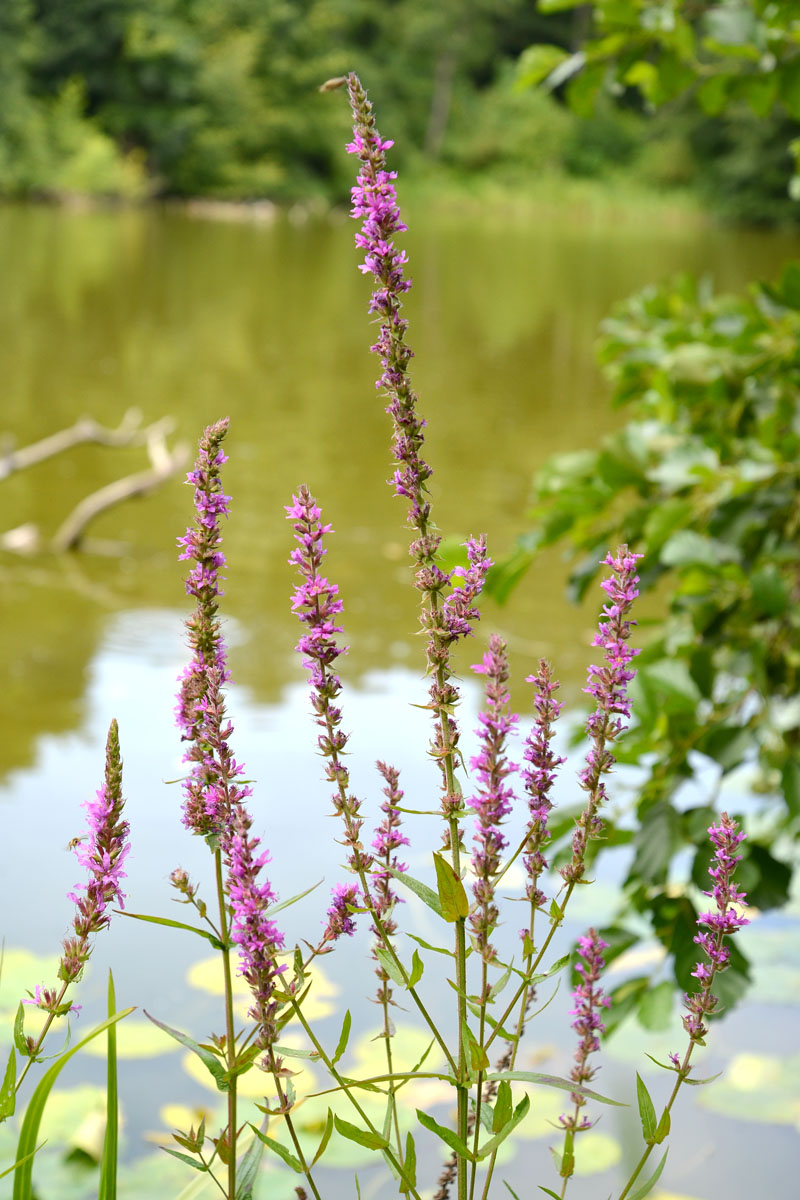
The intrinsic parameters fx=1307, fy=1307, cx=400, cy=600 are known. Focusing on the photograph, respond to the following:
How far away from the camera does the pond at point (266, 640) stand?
255 cm

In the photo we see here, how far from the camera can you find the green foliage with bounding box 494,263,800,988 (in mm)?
2045

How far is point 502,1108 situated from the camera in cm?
114

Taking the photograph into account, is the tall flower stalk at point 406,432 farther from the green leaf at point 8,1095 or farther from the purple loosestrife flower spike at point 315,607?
the green leaf at point 8,1095

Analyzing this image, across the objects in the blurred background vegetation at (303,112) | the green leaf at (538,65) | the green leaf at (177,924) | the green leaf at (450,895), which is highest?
the blurred background vegetation at (303,112)

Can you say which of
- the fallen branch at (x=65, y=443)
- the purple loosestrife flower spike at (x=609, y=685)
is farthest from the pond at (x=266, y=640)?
the purple loosestrife flower spike at (x=609, y=685)

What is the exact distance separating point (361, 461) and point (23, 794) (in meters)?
4.90

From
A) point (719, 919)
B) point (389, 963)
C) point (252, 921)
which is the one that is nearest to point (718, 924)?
point (719, 919)

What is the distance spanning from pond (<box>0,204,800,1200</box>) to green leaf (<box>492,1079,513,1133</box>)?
4.05 feet

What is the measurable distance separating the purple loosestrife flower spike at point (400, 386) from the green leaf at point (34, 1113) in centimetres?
35

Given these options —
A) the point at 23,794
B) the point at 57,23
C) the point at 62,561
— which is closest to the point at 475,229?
the point at 57,23

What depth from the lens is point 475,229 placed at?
3397 centimetres

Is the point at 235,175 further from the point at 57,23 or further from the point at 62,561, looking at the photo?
the point at 62,561

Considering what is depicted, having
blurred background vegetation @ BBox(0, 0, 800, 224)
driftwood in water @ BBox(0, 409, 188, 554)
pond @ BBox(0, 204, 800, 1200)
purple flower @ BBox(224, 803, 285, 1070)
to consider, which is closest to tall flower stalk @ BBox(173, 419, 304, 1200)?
purple flower @ BBox(224, 803, 285, 1070)

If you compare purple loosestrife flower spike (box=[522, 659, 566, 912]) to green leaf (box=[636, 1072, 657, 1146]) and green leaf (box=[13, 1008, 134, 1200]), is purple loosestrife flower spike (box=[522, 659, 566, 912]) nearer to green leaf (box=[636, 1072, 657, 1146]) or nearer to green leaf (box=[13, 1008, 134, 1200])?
green leaf (box=[636, 1072, 657, 1146])
